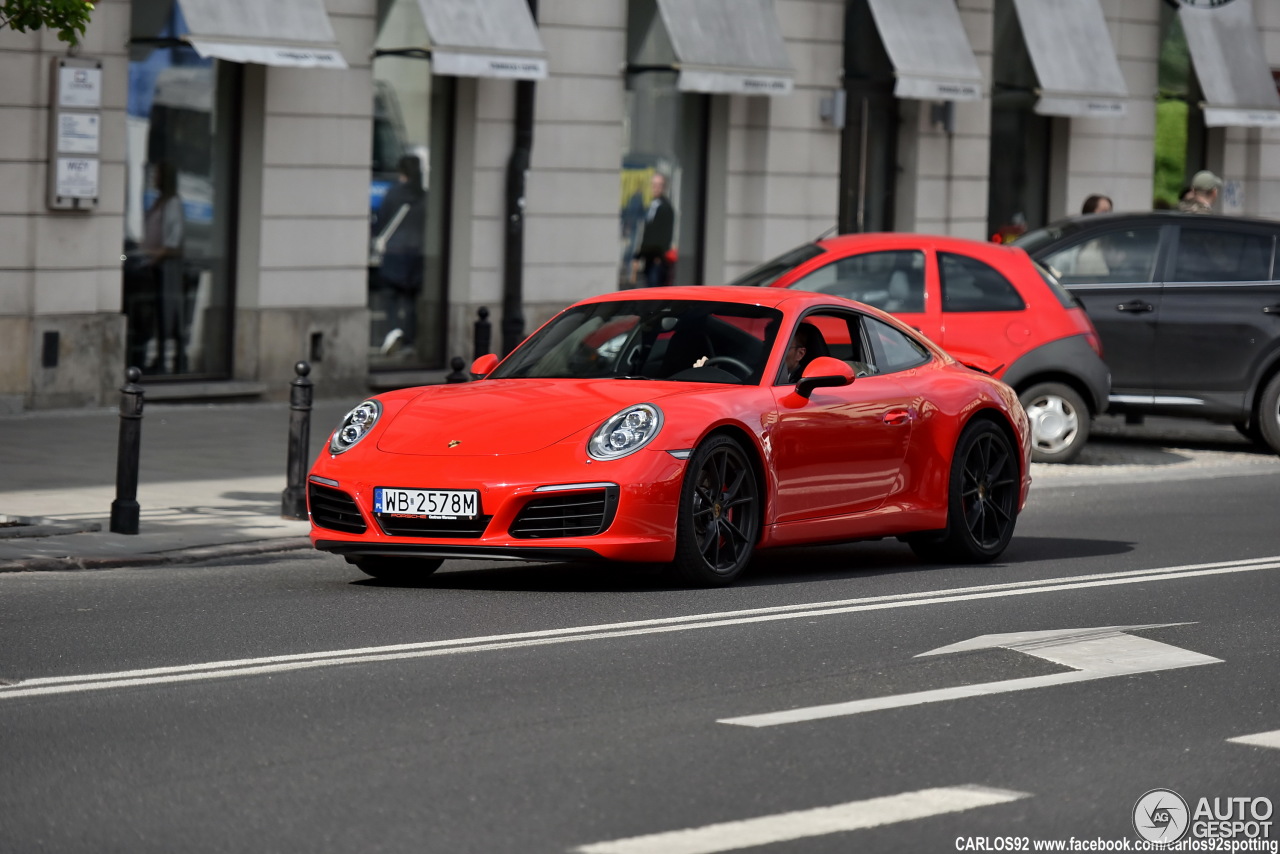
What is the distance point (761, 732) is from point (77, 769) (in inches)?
76.3

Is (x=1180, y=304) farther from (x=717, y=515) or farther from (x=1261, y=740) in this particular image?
(x=1261, y=740)

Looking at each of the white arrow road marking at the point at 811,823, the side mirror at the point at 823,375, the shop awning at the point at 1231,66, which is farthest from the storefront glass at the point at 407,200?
the white arrow road marking at the point at 811,823

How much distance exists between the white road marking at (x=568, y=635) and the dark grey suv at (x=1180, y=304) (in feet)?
22.5

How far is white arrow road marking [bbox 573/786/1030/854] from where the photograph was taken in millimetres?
5301

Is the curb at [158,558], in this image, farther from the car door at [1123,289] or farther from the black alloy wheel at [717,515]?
the car door at [1123,289]

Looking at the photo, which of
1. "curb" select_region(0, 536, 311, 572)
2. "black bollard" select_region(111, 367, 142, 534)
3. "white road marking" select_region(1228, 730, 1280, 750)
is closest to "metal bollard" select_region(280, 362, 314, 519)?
"curb" select_region(0, 536, 311, 572)

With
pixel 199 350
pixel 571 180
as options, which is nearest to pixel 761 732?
pixel 199 350

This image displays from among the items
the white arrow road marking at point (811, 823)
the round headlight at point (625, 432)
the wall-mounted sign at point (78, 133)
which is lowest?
the white arrow road marking at point (811, 823)

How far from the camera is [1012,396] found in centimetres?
1162

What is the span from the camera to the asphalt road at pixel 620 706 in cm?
558

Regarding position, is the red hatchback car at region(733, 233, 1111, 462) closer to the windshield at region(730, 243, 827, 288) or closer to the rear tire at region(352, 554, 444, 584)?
the windshield at region(730, 243, 827, 288)

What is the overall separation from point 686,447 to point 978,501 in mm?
2324

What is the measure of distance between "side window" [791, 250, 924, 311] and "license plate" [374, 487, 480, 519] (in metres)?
7.04

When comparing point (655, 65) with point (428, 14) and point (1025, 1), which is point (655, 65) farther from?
point (1025, 1)
